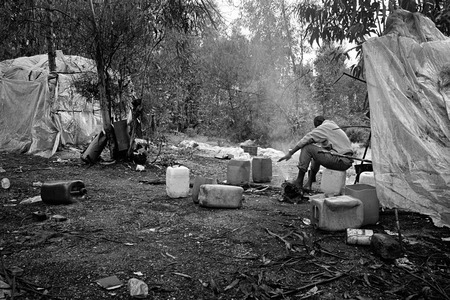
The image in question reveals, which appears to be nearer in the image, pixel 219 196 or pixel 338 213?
pixel 338 213

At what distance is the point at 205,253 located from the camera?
286 cm

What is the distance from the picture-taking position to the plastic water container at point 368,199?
11.0 ft

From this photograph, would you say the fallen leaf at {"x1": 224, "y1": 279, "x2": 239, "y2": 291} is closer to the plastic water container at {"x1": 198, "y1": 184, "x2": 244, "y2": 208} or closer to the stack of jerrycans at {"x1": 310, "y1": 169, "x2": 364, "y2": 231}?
the stack of jerrycans at {"x1": 310, "y1": 169, "x2": 364, "y2": 231}

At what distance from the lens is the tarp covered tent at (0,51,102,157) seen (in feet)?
27.0

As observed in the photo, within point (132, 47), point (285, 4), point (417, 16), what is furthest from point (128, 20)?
point (285, 4)

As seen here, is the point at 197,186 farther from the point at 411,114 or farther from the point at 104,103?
the point at 104,103

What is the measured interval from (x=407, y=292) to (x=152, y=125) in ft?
20.4

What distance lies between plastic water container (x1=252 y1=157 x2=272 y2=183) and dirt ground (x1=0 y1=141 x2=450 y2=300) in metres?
1.41

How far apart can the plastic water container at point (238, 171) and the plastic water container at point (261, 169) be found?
1.65 ft

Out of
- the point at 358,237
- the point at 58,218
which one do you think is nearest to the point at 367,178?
the point at 358,237

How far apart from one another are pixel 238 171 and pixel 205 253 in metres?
2.57

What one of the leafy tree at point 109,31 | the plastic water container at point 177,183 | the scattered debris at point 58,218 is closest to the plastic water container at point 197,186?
the plastic water container at point 177,183

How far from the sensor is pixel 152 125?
7.66 m

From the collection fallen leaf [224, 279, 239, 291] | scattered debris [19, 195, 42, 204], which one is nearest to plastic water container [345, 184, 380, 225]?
fallen leaf [224, 279, 239, 291]
